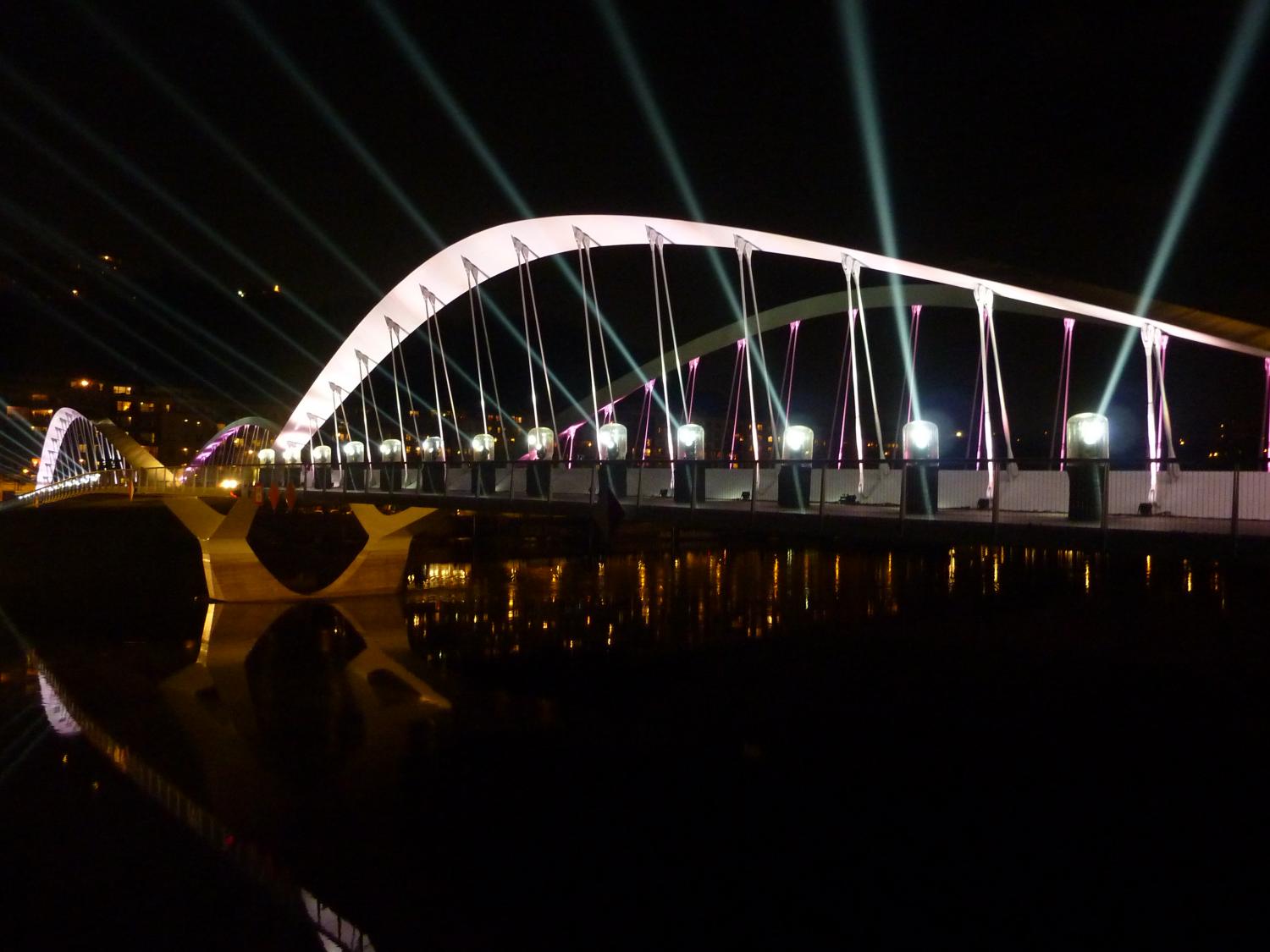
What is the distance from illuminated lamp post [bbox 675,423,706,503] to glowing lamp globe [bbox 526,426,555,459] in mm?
5385

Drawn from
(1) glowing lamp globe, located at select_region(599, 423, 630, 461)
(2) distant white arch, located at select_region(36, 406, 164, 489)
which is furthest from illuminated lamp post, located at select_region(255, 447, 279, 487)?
(2) distant white arch, located at select_region(36, 406, 164, 489)

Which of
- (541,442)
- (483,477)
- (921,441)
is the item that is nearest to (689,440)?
(483,477)

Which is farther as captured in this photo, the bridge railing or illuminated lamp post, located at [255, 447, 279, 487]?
illuminated lamp post, located at [255, 447, 279, 487]

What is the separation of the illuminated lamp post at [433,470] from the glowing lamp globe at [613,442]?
367 centimetres

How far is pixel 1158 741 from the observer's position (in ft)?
75.3

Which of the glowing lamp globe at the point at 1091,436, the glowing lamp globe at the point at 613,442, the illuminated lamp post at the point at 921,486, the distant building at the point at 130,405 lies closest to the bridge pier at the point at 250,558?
the glowing lamp globe at the point at 613,442

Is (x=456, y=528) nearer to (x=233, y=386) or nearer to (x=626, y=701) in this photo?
(x=626, y=701)

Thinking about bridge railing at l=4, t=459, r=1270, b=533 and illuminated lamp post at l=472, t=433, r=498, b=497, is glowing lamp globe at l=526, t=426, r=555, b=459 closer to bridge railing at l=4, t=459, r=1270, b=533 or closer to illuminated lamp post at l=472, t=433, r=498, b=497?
bridge railing at l=4, t=459, r=1270, b=533

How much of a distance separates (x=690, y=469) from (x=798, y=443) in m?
3.61

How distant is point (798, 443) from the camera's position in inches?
730

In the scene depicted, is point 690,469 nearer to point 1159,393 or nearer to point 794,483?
point 794,483

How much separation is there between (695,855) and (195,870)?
7073 mm

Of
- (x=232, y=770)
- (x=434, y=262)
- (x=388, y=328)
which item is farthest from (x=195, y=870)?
(x=388, y=328)

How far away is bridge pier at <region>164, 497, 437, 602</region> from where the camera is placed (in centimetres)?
3925
